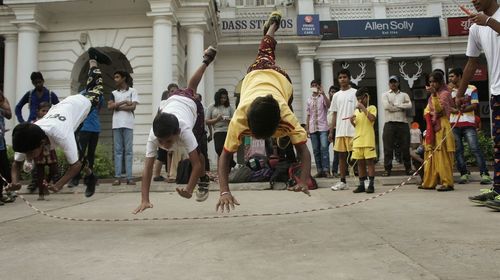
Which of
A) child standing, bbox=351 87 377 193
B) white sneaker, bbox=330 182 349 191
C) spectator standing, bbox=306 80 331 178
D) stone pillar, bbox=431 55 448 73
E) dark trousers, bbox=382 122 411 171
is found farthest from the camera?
stone pillar, bbox=431 55 448 73

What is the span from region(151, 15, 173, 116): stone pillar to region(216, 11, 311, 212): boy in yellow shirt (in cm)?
813

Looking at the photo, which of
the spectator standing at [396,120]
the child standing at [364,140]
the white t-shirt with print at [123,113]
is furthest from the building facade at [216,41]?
the child standing at [364,140]

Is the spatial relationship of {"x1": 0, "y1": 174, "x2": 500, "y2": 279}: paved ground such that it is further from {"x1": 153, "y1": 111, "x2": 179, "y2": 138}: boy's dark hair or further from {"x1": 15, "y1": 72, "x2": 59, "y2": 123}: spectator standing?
{"x1": 15, "y1": 72, "x2": 59, "y2": 123}: spectator standing

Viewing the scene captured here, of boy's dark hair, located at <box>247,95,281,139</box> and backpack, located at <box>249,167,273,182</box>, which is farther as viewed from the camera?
backpack, located at <box>249,167,273,182</box>

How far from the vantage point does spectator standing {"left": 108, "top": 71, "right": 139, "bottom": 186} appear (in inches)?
308

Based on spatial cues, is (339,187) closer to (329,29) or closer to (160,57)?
(160,57)

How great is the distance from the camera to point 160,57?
12.3 meters

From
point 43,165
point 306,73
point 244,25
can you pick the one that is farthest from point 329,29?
point 43,165

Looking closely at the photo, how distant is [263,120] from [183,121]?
1.23 metres

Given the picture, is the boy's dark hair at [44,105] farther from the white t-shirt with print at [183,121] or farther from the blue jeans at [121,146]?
the white t-shirt with print at [183,121]

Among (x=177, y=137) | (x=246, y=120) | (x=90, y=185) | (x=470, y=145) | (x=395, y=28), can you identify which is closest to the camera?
(x=246, y=120)

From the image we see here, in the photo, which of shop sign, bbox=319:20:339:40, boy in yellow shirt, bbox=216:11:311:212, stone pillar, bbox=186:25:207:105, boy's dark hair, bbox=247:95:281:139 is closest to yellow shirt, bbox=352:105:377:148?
boy in yellow shirt, bbox=216:11:311:212

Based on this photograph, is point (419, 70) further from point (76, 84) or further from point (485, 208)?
point (485, 208)

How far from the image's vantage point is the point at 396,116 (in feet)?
27.3
